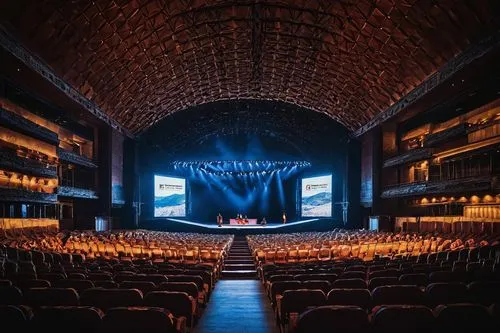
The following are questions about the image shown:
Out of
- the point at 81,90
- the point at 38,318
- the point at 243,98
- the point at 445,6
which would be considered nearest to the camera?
the point at 38,318

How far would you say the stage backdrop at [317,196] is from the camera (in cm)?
4391

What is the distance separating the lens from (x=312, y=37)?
A: 28094 millimetres

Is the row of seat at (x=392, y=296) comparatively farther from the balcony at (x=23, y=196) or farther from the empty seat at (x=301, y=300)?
the balcony at (x=23, y=196)

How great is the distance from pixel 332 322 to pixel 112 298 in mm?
3174

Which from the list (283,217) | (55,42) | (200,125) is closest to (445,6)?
(55,42)

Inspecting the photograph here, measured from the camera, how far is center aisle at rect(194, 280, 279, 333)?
290 inches

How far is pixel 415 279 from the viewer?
7539 mm

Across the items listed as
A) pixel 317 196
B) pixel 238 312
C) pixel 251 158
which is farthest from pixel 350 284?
pixel 317 196

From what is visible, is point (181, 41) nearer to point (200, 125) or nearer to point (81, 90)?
point (81, 90)

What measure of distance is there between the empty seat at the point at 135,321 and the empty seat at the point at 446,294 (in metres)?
3.86

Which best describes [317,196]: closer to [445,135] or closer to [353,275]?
[445,135]

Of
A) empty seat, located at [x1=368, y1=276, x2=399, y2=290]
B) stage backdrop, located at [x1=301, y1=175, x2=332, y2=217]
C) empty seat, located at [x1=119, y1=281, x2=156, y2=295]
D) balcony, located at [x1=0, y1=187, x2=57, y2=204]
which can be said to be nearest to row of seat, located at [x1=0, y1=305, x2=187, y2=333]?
empty seat, located at [x1=119, y1=281, x2=156, y2=295]

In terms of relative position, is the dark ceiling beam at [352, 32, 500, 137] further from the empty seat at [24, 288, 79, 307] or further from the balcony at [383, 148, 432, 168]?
the empty seat at [24, 288, 79, 307]

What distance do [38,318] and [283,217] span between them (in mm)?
45541
